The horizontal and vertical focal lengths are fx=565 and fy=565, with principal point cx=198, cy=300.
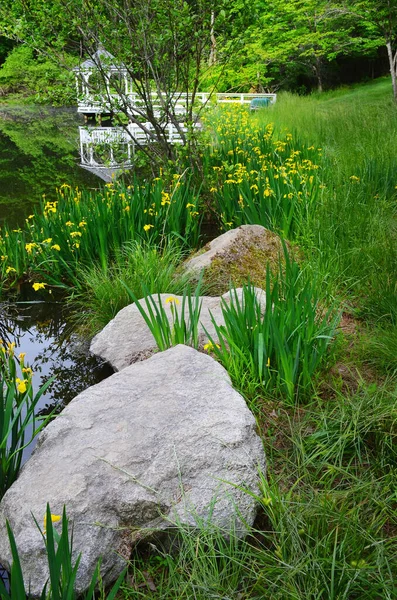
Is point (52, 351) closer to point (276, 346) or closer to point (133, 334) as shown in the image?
point (133, 334)

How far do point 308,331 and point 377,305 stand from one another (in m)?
0.94

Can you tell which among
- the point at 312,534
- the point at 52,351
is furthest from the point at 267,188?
the point at 312,534

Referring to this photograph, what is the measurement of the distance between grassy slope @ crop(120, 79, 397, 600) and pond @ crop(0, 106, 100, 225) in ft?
14.9

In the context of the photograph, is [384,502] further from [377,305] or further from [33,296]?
[33,296]

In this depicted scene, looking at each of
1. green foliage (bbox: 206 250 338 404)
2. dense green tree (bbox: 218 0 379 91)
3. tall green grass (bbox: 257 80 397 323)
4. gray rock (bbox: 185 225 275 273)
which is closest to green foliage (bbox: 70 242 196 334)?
gray rock (bbox: 185 225 275 273)

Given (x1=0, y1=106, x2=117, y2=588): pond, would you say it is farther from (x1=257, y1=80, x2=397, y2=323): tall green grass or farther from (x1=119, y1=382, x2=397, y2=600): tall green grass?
(x1=257, y1=80, x2=397, y2=323): tall green grass

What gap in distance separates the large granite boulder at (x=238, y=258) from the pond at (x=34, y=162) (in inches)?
122

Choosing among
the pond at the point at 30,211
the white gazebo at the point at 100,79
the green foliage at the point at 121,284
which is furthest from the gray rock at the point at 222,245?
the white gazebo at the point at 100,79

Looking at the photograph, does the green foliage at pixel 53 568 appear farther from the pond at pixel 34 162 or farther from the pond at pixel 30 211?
the pond at pixel 34 162

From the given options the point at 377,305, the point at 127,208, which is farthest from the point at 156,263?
the point at 377,305

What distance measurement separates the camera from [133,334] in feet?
11.1

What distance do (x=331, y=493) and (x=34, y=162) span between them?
11.9 metres

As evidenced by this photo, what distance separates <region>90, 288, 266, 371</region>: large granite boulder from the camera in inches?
127

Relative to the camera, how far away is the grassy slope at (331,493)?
166cm
